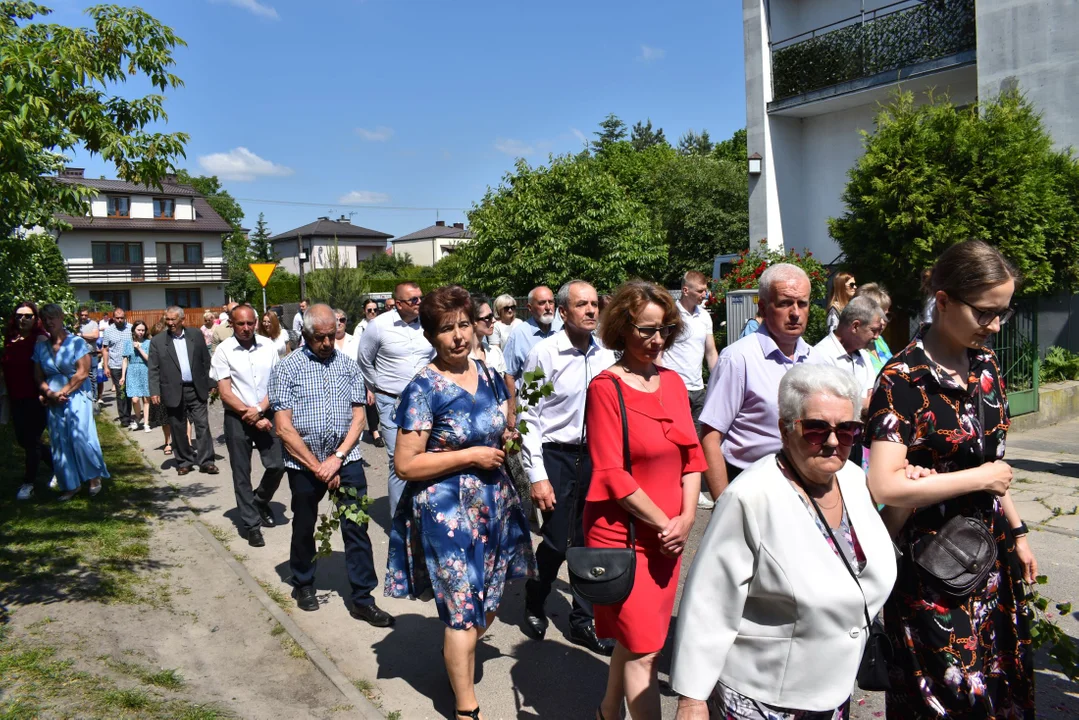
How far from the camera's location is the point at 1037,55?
1425 cm

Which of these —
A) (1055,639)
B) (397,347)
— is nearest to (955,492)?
(1055,639)

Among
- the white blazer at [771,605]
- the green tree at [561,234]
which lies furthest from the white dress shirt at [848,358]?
the green tree at [561,234]

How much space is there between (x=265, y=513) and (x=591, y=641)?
171 inches

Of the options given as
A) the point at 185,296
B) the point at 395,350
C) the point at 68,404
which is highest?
the point at 185,296

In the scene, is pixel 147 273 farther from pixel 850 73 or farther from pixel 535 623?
pixel 535 623

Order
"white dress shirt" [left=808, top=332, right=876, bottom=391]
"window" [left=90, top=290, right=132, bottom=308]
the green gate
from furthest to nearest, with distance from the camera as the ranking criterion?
"window" [left=90, top=290, right=132, bottom=308] < the green gate < "white dress shirt" [left=808, top=332, right=876, bottom=391]

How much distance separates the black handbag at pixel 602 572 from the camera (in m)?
3.28

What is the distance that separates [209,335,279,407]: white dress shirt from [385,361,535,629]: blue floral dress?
172 inches

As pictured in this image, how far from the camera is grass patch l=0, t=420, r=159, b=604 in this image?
621 centimetres

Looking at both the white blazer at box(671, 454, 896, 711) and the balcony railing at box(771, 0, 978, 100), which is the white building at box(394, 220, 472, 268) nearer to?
the balcony railing at box(771, 0, 978, 100)

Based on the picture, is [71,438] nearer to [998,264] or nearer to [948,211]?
[998,264]

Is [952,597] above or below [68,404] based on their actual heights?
below

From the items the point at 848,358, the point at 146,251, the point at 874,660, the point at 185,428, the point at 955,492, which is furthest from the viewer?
the point at 146,251

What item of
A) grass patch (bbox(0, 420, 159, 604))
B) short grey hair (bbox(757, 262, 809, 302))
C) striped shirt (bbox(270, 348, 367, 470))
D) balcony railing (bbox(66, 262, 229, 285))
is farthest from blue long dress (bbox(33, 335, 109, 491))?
balcony railing (bbox(66, 262, 229, 285))
